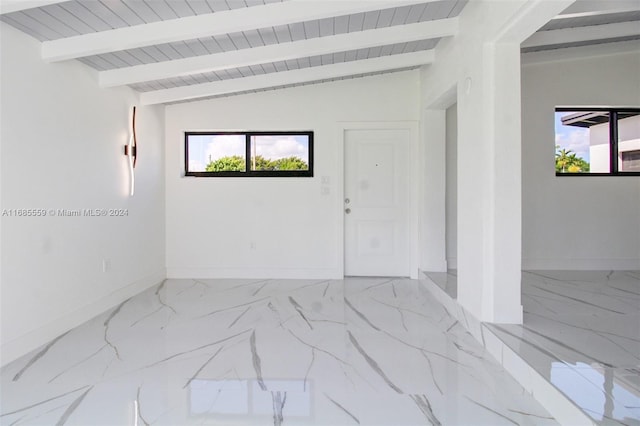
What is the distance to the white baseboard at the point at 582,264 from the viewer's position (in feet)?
15.3

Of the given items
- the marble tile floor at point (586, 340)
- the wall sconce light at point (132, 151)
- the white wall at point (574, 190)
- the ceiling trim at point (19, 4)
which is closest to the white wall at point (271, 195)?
the wall sconce light at point (132, 151)

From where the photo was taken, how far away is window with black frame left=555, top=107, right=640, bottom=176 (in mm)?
4668

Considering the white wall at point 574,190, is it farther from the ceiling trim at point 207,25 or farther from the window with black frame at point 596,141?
the ceiling trim at point 207,25

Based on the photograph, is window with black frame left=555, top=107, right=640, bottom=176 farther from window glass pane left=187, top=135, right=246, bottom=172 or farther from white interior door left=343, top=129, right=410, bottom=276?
window glass pane left=187, top=135, right=246, bottom=172

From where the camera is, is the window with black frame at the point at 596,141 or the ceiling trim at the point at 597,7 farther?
the window with black frame at the point at 596,141

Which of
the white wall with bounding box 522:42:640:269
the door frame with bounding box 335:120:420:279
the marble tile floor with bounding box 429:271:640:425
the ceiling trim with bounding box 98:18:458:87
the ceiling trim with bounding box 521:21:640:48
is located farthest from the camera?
the door frame with bounding box 335:120:420:279

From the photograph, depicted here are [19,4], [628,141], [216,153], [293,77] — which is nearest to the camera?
[19,4]

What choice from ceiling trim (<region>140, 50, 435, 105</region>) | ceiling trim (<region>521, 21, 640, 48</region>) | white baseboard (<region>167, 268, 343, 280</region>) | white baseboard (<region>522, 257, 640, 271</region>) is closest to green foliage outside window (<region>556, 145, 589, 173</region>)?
white baseboard (<region>522, 257, 640, 271</region>)

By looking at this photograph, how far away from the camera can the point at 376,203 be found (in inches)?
192

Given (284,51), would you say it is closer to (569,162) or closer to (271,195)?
(271,195)

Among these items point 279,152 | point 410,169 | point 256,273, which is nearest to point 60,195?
point 256,273

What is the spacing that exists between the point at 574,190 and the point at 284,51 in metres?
3.96

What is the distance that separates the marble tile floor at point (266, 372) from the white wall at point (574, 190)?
220cm

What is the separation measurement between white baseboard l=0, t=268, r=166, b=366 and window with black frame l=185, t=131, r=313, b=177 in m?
1.63
